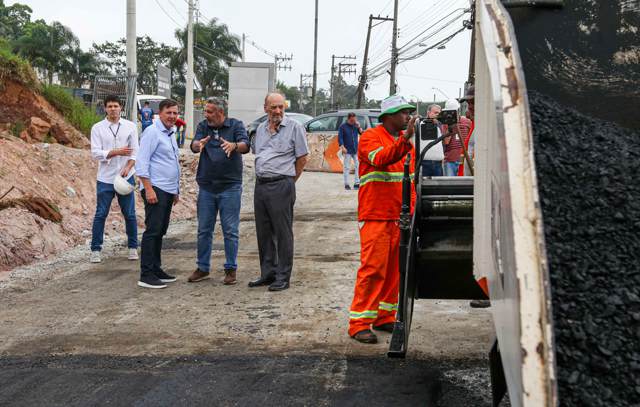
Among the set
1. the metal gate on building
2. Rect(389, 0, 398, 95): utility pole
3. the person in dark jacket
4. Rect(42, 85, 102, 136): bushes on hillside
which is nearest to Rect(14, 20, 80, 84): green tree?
Rect(389, 0, 398, 95): utility pole

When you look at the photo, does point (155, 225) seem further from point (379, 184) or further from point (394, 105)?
point (394, 105)

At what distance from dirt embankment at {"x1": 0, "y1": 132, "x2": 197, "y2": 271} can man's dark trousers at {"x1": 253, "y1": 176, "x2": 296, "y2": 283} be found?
2.82 m

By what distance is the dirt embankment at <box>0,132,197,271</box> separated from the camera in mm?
8727

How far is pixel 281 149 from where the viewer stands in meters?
7.24

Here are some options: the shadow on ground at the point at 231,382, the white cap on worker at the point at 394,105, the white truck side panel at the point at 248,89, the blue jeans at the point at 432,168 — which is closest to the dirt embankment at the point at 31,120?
the blue jeans at the point at 432,168

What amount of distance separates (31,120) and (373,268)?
1011 centimetres

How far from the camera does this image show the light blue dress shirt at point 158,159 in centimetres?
736

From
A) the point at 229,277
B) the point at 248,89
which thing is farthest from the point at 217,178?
the point at 248,89

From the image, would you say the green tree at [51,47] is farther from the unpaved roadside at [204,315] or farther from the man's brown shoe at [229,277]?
the man's brown shoe at [229,277]

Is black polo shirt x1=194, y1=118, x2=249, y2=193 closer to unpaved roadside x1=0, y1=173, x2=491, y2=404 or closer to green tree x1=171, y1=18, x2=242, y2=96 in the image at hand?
unpaved roadside x1=0, y1=173, x2=491, y2=404

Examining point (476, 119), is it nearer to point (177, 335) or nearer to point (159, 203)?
point (177, 335)

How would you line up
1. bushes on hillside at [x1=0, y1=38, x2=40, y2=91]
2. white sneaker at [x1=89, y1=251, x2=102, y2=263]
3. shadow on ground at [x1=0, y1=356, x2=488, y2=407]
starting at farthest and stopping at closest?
bushes on hillside at [x1=0, y1=38, x2=40, y2=91], white sneaker at [x1=89, y1=251, x2=102, y2=263], shadow on ground at [x1=0, y1=356, x2=488, y2=407]

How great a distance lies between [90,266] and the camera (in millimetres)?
8312

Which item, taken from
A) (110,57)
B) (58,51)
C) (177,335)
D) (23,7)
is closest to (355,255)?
(177,335)
